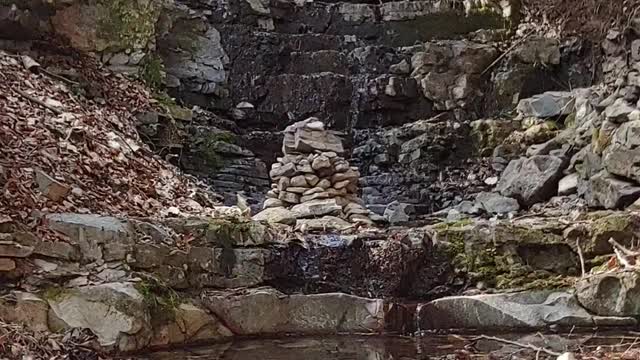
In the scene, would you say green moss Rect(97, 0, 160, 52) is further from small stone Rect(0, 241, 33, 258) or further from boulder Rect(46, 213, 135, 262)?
small stone Rect(0, 241, 33, 258)

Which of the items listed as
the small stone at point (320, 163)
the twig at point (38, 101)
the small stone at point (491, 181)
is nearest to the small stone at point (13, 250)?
the twig at point (38, 101)

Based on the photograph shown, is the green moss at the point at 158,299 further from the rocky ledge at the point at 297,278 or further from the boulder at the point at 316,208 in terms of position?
the boulder at the point at 316,208

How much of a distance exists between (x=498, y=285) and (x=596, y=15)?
3.77 metres

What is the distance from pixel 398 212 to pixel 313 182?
1192mm

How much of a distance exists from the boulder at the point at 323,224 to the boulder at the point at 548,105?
3034mm

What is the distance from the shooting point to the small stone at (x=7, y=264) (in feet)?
11.2

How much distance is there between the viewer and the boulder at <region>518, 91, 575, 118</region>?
23.6ft

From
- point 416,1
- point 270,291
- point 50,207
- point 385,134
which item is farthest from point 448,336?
point 416,1

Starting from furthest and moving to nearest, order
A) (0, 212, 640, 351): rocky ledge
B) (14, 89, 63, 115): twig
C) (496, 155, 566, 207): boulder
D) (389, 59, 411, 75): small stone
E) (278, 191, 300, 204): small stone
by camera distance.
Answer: (389, 59, 411, 75): small stone → (496, 155, 566, 207): boulder → (278, 191, 300, 204): small stone → (14, 89, 63, 115): twig → (0, 212, 640, 351): rocky ledge

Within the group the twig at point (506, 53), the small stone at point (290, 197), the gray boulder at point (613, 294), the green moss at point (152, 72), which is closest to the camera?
the gray boulder at point (613, 294)

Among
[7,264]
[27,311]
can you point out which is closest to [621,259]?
[27,311]

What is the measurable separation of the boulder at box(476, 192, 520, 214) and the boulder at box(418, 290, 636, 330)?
192 cm

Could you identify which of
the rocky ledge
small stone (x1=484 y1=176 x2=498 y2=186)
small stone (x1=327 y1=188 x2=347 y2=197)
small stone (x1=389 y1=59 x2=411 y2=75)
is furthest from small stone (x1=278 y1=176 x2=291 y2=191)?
small stone (x1=389 y1=59 x2=411 y2=75)

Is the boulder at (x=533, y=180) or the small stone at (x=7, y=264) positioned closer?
the small stone at (x=7, y=264)
